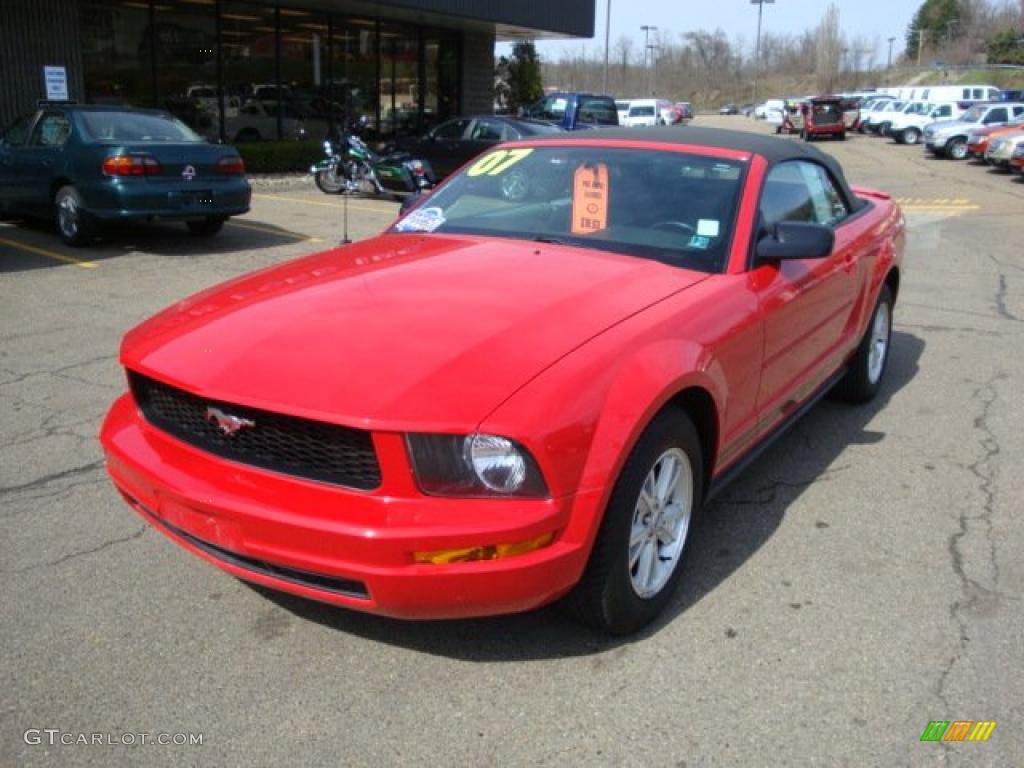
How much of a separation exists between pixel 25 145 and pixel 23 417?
23.1 feet

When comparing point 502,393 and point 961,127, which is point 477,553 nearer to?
point 502,393

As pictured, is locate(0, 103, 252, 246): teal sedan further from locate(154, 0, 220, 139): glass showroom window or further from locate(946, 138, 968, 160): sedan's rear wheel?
locate(946, 138, 968, 160): sedan's rear wheel

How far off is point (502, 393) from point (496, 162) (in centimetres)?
222

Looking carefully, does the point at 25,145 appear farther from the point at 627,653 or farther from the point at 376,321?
the point at 627,653

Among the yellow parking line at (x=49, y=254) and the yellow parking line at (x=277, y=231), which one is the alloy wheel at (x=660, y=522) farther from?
the yellow parking line at (x=277, y=231)

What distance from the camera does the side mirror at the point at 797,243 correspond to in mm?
3649

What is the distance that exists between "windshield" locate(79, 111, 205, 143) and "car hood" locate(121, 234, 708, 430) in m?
7.54

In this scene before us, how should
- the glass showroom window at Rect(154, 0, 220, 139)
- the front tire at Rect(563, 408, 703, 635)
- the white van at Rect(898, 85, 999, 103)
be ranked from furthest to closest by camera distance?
the white van at Rect(898, 85, 999, 103)
the glass showroom window at Rect(154, 0, 220, 139)
the front tire at Rect(563, 408, 703, 635)

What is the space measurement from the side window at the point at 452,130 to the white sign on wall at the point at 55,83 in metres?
6.24

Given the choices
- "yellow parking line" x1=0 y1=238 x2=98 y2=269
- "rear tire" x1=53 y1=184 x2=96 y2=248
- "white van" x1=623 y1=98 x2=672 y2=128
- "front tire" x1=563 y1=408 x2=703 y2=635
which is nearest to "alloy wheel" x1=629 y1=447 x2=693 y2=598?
"front tire" x1=563 y1=408 x2=703 y2=635

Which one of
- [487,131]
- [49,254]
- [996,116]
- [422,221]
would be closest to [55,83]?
[49,254]

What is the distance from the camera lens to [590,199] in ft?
13.1

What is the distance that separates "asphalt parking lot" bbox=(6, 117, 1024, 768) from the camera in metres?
2.57

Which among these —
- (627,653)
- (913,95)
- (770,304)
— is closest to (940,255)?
(770,304)
